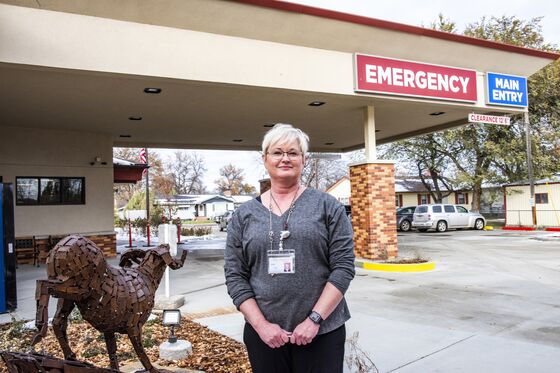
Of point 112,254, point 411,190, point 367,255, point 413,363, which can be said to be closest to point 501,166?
point 411,190

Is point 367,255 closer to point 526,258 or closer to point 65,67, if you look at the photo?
point 526,258

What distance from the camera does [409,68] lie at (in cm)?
1020

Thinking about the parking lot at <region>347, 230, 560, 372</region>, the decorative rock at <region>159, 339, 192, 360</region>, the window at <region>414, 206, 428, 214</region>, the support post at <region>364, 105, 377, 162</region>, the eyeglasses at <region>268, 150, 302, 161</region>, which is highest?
the support post at <region>364, 105, 377, 162</region>

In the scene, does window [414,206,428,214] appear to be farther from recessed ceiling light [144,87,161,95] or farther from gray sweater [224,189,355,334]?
gray sweater [224,189,355,334]

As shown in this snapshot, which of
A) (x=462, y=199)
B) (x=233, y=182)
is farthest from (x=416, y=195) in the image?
(x=233, y=182)

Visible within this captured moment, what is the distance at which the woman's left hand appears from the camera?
211 centimetres

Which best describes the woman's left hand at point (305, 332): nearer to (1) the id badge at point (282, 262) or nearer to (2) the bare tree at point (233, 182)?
(1) the id badge at point (282, 262)

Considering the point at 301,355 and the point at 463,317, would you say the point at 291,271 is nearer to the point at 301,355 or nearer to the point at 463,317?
the point at 301,355

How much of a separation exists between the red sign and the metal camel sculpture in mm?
7214

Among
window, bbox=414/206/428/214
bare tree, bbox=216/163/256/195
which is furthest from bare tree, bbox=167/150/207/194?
window, bbox=414/206/428/214

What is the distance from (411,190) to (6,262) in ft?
126

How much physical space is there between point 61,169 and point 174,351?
10.7m

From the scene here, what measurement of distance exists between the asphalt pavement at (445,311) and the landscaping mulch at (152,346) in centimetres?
36

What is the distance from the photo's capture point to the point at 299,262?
7.22 feet
